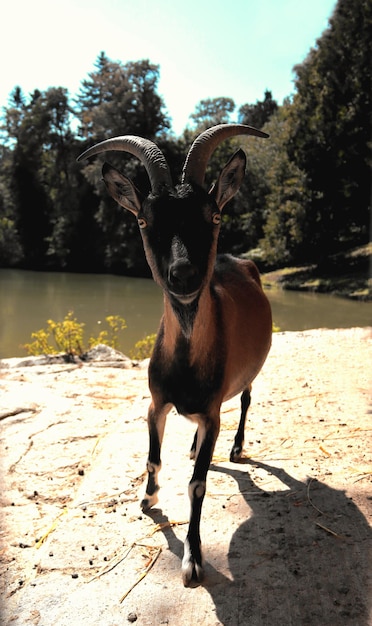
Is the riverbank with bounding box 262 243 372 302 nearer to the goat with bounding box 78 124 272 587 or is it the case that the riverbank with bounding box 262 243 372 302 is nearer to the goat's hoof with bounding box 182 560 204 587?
the goat with bounding box 78 124 272 587

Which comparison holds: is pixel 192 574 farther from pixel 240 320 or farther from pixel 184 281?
pixel 240 320

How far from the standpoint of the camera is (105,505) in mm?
3301

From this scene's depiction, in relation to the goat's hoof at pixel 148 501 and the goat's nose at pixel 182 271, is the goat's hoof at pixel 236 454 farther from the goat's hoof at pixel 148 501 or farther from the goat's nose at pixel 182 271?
the goat's nose at pixel 182 271

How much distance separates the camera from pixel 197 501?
2740 mm

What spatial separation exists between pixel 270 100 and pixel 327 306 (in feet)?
153

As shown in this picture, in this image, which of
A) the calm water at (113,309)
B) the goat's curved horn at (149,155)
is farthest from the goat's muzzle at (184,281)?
the calm water at (113,309)

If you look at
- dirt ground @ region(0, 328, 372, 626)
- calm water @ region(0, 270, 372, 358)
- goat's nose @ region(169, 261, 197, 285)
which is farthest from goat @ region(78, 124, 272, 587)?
calm water @ region(0, 270, 372, 358)

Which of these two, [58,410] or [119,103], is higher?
[119,103]

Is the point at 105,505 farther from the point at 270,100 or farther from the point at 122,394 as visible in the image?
the point at 270,100

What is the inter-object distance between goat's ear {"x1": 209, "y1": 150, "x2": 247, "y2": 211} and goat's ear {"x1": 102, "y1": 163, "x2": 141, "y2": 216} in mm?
451

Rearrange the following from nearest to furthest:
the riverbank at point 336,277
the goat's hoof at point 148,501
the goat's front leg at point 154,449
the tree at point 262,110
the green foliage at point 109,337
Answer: the goat's front leg at point 154,449 → the goat's hoof at point 148,501 → the green foliage at point 109,337 → the riverbank at point 336,277 → the tree at point 262,110

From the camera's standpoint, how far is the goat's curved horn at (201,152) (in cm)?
Result: 283

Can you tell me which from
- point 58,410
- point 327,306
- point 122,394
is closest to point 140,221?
point 58,410

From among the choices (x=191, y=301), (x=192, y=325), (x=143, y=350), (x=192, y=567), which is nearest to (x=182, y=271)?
(x=191, y=301)
